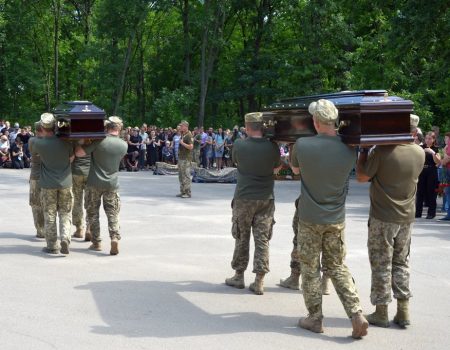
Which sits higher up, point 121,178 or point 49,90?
point 49,90

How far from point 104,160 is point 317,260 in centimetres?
456

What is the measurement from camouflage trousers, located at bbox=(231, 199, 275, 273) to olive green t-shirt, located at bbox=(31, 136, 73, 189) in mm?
3073

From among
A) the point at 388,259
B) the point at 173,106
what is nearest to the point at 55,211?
the point at 388,259

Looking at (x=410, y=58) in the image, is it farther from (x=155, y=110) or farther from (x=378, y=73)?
(x=155, y=110)

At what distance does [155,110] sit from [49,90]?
42.4 feet

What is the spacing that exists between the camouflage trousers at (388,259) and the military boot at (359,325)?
47 cm

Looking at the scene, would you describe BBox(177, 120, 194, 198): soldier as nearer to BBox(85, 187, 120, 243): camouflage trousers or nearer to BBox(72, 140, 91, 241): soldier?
BBox(72, 140, 91, 241): soldier

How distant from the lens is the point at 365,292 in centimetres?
794

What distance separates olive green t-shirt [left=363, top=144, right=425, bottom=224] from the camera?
21.2 feet

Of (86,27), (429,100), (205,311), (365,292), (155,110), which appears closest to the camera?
(205,311)

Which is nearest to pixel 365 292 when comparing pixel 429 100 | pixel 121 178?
pixel 121 178

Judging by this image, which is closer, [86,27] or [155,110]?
[155,110]

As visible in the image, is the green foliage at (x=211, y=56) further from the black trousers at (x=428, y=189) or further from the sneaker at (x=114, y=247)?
the sneaker at (x=114, y=247)

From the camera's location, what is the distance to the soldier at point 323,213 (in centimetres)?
621
